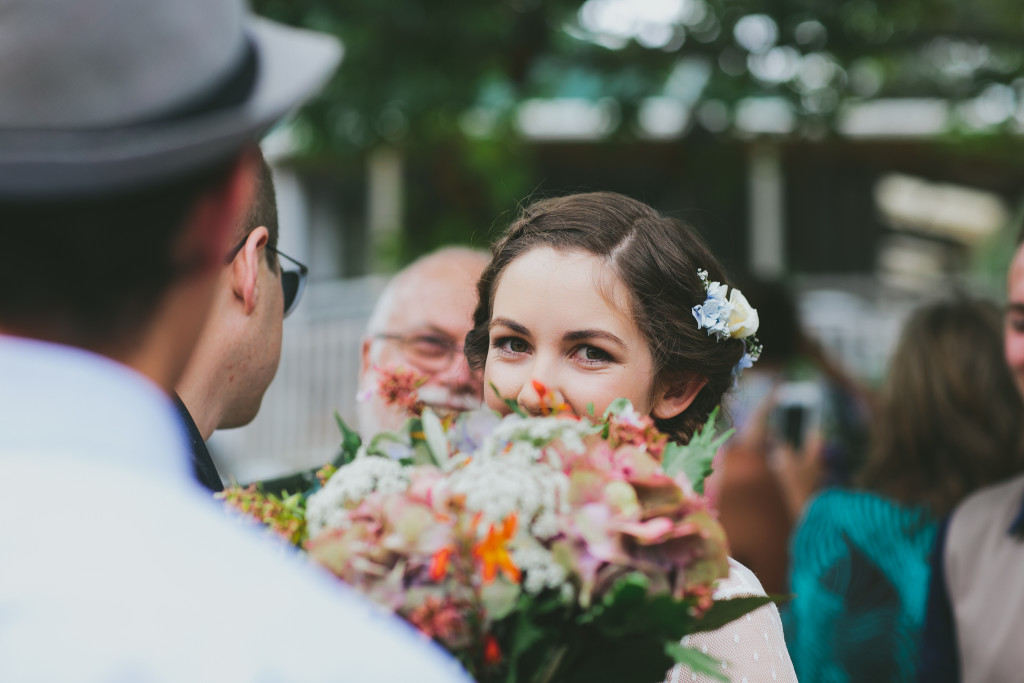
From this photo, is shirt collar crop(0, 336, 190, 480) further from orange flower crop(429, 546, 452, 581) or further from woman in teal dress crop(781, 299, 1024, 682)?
woman in teal dress crop(781, 299, 1024, 682)

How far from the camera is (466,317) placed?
2.82 meters

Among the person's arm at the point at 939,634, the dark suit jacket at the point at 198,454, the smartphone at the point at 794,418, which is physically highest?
the dark suit jacket at the point at 198,454

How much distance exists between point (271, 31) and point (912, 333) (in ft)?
10.3

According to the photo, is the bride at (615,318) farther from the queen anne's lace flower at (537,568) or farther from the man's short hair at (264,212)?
the queen anne's lace flower at (537,568)

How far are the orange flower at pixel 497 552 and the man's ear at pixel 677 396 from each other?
3.14 ft

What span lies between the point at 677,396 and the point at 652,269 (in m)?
0.28

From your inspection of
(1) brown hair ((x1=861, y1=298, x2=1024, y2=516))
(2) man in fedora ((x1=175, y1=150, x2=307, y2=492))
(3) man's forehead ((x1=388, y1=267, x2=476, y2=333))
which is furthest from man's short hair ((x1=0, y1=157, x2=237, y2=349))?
(1) brown hair ((x1=861, y1=298, x2=1024, y2=516))

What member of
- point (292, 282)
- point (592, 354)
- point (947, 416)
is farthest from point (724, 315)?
point (947, 416)

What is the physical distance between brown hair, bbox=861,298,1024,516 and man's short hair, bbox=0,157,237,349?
9.95 ft

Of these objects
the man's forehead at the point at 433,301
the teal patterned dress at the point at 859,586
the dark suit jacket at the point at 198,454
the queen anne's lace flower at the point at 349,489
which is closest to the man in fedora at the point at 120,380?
the queen anne's lace flower at the point at 349,489

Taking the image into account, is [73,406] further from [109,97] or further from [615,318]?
[615,318]

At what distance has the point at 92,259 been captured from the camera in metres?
0.90

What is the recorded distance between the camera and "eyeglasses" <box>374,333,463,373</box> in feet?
9.40

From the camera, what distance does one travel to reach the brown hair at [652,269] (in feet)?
6.50
